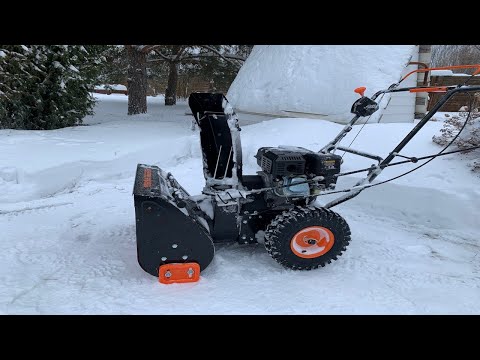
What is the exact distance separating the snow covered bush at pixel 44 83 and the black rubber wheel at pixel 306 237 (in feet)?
26.7

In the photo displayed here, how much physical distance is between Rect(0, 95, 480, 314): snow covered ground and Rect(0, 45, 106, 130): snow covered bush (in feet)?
9.11

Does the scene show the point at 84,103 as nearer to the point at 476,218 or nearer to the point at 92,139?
the point at 92,139

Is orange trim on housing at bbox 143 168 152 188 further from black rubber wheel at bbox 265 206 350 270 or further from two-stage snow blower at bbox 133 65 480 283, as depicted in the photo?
black rubber wheel at bbox 265 206 350 270

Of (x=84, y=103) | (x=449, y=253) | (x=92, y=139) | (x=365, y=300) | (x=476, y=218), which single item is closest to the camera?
(x=365, y=300)

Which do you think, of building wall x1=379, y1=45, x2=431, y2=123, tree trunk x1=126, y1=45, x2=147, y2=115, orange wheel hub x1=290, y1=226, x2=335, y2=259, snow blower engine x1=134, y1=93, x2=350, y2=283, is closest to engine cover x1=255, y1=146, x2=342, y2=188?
snow blower engine x1=134, y1=93, x2=350, y2=283

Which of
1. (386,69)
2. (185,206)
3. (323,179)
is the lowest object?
(185,206)

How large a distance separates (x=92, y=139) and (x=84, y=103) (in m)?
3.38

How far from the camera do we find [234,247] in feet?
12.9

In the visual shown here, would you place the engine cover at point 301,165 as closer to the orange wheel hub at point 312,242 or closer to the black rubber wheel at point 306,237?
the black rubber wheel at point 306,237

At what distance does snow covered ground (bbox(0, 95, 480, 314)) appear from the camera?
294cm

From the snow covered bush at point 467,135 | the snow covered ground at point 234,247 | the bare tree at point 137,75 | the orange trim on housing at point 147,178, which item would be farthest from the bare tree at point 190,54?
the orange trim on housing at point 147,178

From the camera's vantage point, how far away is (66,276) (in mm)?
3250

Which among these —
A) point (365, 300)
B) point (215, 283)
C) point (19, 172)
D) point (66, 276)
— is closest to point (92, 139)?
point (19, 172)

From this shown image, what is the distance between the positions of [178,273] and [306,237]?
1.19 metres
